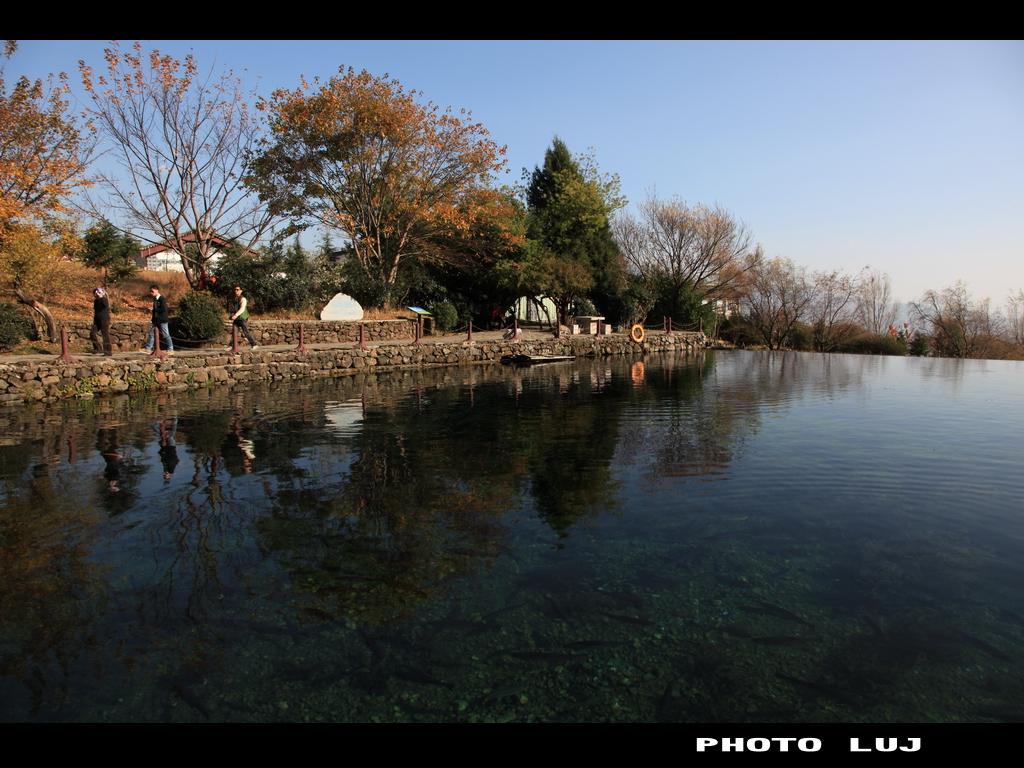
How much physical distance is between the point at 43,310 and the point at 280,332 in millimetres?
7025

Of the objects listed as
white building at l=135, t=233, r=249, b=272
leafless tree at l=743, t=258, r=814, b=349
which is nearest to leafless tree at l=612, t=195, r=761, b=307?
leafless tree at l=743, t=258, r=814, b=349

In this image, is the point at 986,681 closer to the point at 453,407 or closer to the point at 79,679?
the point at 79,679

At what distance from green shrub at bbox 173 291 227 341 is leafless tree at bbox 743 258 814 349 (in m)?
32.1

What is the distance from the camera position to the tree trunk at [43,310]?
62.1 ft

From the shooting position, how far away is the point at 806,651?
169 inches

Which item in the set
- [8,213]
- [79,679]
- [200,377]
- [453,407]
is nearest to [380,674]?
[79,679]

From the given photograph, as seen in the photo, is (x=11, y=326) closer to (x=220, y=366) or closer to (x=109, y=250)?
(x=220, y=366)

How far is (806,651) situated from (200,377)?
1772cm

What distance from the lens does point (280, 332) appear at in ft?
76.6

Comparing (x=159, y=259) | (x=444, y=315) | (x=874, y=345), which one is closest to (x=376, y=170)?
(x=444, y=315)

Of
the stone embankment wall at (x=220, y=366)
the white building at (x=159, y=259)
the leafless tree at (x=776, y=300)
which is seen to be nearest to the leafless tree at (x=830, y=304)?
the leafless tree at (x=776, y=300)

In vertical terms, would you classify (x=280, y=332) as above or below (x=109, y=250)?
below

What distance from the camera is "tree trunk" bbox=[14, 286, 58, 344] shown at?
18922mm
